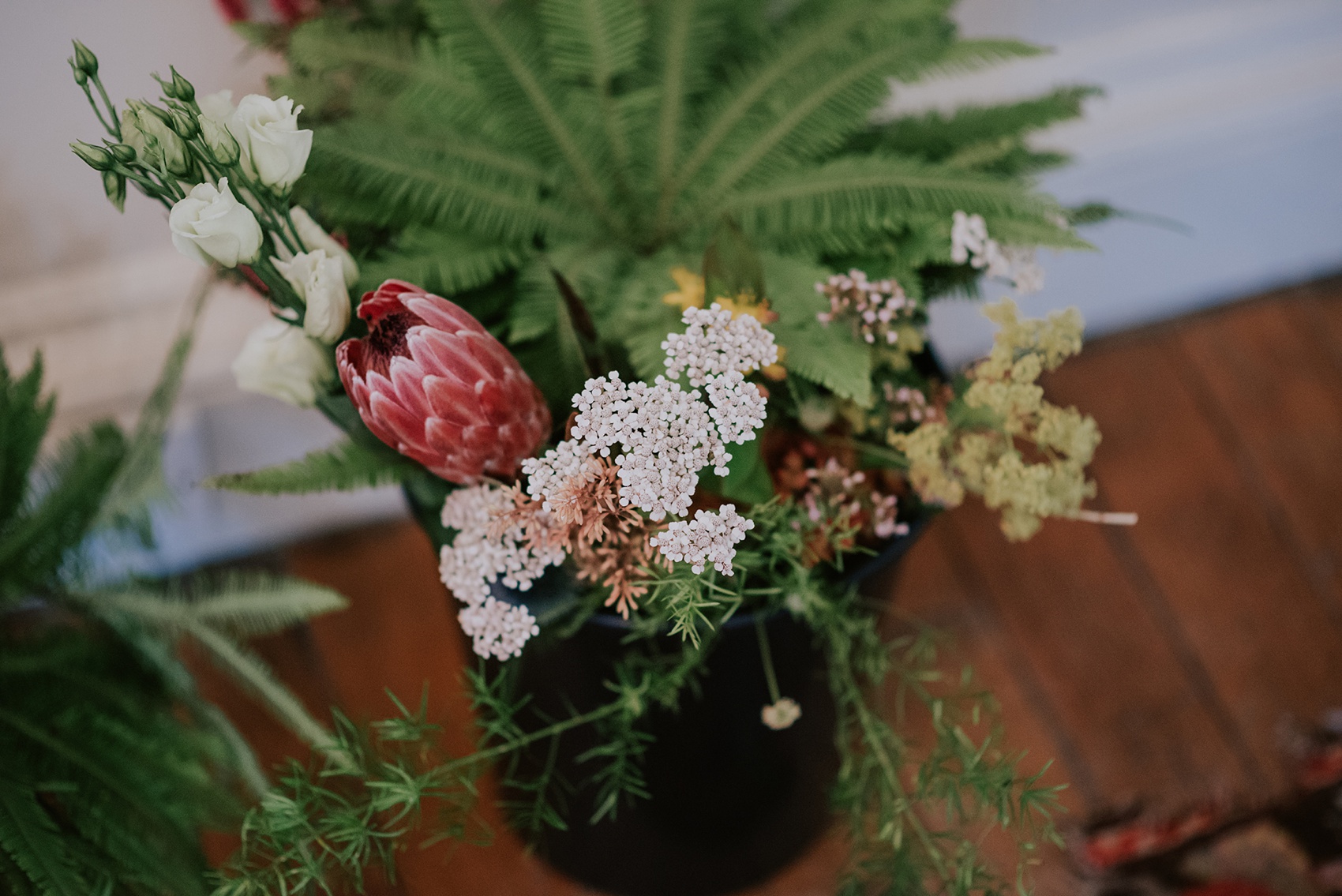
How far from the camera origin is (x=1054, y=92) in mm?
782

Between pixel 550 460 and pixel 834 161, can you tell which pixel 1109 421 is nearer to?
pixel 834 161

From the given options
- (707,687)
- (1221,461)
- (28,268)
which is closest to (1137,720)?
(1221,461)

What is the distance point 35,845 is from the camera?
640 mm

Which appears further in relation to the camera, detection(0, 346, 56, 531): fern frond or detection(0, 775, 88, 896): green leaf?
detection(0, 346, 56, 531): fern frond

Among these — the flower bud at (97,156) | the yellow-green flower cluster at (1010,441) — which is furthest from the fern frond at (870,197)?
the flower bud at (97,156)

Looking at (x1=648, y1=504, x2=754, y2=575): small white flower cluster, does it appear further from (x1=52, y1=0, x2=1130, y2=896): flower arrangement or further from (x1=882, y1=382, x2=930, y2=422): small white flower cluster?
(x1=882, y1=382, x2=930, y2=422): small white flower cluster

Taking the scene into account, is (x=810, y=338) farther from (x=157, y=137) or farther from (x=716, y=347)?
(x=157, y=137)

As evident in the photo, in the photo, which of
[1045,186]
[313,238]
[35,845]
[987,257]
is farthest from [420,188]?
[1045,186]

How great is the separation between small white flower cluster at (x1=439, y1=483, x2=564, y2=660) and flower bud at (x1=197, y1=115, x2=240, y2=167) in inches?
7.8

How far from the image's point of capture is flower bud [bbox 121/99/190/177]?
1.35 ft

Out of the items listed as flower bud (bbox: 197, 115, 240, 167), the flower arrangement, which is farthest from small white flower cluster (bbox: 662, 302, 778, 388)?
flower bud (bbox: 197, 115, 240, 167)

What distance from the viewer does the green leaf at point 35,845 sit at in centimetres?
63

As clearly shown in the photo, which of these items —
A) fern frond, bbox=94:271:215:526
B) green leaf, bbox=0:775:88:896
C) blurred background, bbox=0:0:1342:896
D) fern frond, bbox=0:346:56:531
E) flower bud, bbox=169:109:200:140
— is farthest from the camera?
blurred background, bbox=0:0:1342:896

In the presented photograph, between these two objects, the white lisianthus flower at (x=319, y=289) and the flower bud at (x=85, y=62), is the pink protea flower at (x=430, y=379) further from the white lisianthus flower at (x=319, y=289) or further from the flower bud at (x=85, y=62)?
the flower bud at (x=85, y=62)
